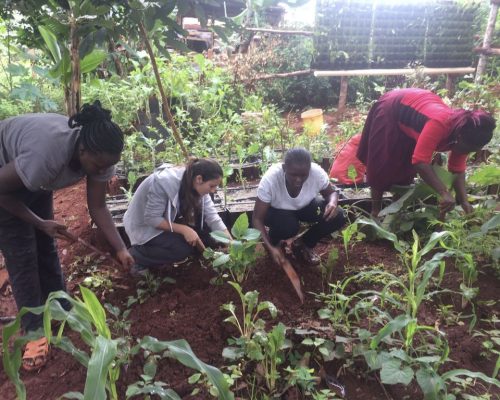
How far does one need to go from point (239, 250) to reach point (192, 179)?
534 millimetres

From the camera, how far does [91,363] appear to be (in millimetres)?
1209

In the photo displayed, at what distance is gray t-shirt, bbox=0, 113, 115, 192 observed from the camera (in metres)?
1.72

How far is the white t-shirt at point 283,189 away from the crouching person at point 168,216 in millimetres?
335

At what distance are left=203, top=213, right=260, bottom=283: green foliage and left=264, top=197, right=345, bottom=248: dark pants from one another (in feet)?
1.31

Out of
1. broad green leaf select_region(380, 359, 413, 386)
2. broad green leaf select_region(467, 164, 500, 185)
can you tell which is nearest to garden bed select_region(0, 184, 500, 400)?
broad green leaf select_region(380, 359, 413, 386)

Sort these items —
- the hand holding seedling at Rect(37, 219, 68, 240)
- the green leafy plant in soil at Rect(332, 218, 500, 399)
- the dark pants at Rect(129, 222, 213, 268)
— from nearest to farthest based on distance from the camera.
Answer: the green leafy plant in soil at Rect(332, 218, 500, 399) → the hand holding seedling at Rect(37, 219, 68, 240) → the dark pants at Rect(129, 222, 213, 268)

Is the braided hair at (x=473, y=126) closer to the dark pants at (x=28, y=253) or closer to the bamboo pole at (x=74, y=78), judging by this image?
the bamboo pole at (x=74, y=78)

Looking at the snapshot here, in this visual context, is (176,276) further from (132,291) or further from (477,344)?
(477,344)

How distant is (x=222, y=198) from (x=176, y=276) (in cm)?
101

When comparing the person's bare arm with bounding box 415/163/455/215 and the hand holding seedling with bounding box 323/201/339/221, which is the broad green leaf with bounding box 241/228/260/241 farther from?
the person's bare arm with bounding box 415/163/455/215

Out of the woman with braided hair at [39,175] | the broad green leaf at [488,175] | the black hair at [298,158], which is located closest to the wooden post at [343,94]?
the broad green leaf at [488,175]

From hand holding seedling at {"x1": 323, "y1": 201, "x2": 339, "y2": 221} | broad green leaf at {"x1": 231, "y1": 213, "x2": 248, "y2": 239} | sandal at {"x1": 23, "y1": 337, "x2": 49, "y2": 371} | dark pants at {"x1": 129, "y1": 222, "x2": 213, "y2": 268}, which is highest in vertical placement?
broad green leaf at {"x1": 231, "y1": 213, "x2": 248, "y2": 239}

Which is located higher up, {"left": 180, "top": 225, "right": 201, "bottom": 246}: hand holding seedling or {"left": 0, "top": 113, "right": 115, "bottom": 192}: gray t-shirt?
{"left": 0, "top": 113, "right": 115, "bottom": 192}: gray t-shirt

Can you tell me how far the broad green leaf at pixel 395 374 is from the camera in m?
1.55
